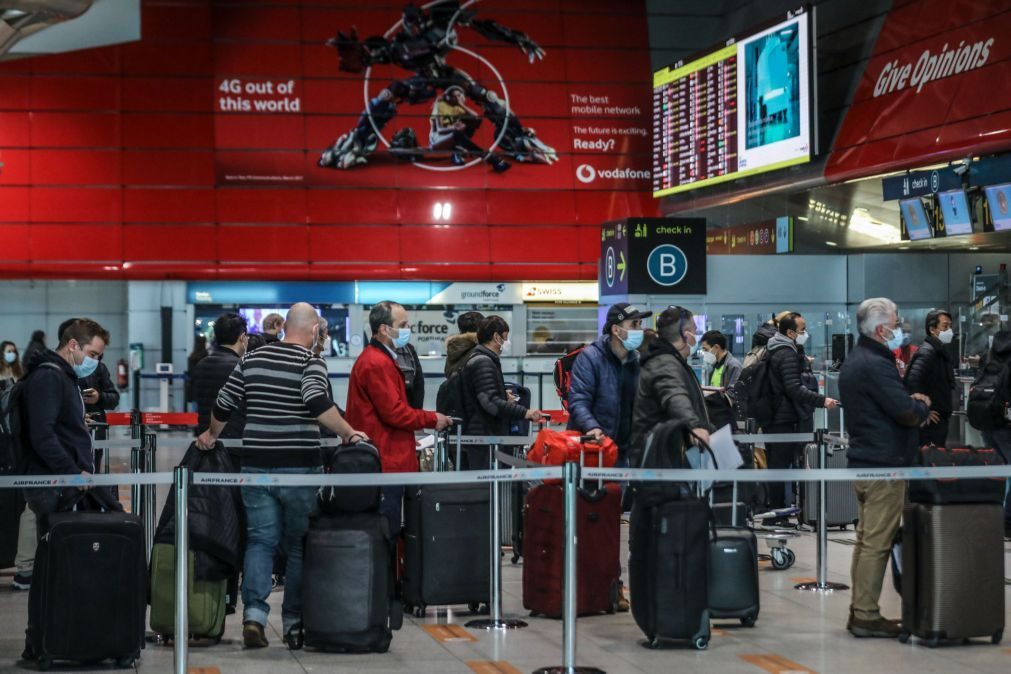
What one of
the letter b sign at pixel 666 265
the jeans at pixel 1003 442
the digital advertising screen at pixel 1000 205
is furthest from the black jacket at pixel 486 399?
the digital advertising screen at pixel 1000 205

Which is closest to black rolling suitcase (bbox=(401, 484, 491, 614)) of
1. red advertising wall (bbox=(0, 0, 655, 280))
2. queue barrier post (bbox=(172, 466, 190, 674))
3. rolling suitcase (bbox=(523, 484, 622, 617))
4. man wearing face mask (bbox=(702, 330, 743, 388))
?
rolling suitcase (bbox=(523, 484, 622, 617))

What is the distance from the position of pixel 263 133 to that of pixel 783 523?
1405 cm

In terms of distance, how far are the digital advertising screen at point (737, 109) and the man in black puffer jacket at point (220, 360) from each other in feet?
27.9

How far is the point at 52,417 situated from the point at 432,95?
17.3 metres

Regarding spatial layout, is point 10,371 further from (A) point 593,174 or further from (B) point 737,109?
(A) point 593,174

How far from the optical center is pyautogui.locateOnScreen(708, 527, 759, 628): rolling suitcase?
728cm

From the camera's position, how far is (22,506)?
9.28m

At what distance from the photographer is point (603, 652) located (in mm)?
6781

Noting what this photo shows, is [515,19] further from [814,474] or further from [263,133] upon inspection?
[814,474]

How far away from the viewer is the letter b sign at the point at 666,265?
14.7 metres

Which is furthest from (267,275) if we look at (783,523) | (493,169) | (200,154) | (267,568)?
(267,568)

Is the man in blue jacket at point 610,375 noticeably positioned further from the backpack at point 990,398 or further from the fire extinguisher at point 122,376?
the fire extinguisher at point 122,376

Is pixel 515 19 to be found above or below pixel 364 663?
above

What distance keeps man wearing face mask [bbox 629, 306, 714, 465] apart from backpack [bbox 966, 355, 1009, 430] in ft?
13.4
